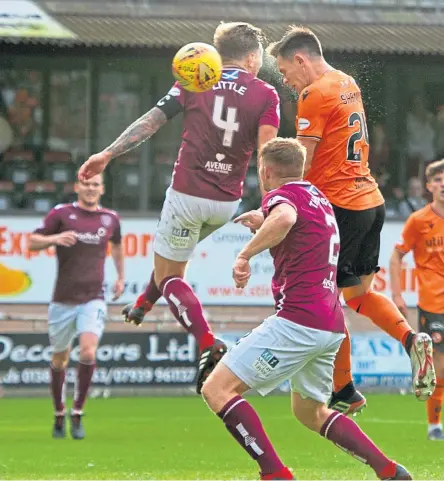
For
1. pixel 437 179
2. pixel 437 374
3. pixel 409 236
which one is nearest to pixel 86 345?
pixel 409 236

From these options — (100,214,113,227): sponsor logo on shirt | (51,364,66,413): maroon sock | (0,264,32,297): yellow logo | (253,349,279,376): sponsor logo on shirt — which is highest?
(253,349,279,376): sponsor logo on shirt

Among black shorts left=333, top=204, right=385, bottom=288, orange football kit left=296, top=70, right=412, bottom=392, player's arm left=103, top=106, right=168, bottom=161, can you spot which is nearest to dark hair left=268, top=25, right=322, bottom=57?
orange football kit left=296, top=70, right=412, bottom=392

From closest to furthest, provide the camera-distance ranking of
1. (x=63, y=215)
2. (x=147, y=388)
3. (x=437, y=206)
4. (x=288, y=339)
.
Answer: (x=288, y=339)
(x=437, y=206)
(x=63, y=215)
(x=147, y=388)

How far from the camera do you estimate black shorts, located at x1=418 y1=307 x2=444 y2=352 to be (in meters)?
13.1

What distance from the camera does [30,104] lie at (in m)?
20.8

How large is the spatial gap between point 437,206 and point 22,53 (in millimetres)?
8858

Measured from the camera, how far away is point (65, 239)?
14.2 m

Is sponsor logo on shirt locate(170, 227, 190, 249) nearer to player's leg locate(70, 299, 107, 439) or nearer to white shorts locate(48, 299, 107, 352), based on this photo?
player's leg locate(70, 299, 107, 439)

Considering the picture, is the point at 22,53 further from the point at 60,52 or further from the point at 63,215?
the point at 63,215

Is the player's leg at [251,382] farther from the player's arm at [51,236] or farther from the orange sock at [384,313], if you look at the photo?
the player's arm at [51,236]

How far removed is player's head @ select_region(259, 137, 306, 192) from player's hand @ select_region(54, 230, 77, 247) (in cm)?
603

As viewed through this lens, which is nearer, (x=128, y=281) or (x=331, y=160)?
(x=331, y=160)

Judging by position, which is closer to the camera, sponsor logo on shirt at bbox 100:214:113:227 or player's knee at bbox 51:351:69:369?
player's knee at bbox 51:351:69:369

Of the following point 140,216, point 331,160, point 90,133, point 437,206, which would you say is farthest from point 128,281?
point 331,160
